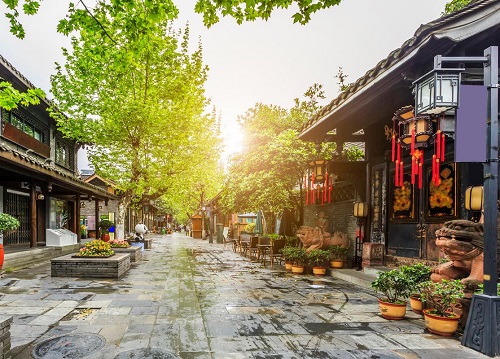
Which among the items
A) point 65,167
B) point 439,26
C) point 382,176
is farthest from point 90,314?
point 65,167

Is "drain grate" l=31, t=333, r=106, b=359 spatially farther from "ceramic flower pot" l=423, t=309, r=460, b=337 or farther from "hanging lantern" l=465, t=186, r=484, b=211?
"hanging lantern" l=465, t=186, r=484, b=211

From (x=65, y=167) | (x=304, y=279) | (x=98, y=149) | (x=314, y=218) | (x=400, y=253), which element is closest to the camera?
(x=400, y=253)

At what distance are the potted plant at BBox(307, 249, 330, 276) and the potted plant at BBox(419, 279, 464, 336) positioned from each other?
571cm

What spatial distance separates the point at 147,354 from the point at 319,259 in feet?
25.1

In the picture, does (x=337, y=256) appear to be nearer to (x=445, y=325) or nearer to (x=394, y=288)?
(x=394, y=288)

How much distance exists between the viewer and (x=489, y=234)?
4.50 m

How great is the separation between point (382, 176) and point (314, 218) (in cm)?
553

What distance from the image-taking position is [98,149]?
1703 centimetres

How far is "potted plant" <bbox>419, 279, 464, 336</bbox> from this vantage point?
5.08 m

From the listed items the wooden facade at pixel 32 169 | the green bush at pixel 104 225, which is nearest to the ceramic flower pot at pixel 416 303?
the wooden facade at pixel 32 169

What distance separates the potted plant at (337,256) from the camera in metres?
11.3

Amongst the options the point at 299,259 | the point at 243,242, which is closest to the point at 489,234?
the point at 299,259

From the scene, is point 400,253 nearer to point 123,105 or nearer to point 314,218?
point 314,218

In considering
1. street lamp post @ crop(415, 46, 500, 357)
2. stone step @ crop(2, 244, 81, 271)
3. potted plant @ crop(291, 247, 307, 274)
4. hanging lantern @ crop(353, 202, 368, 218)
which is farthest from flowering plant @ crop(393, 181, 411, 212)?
stone step @ crop(2, 244, 81, 271)
